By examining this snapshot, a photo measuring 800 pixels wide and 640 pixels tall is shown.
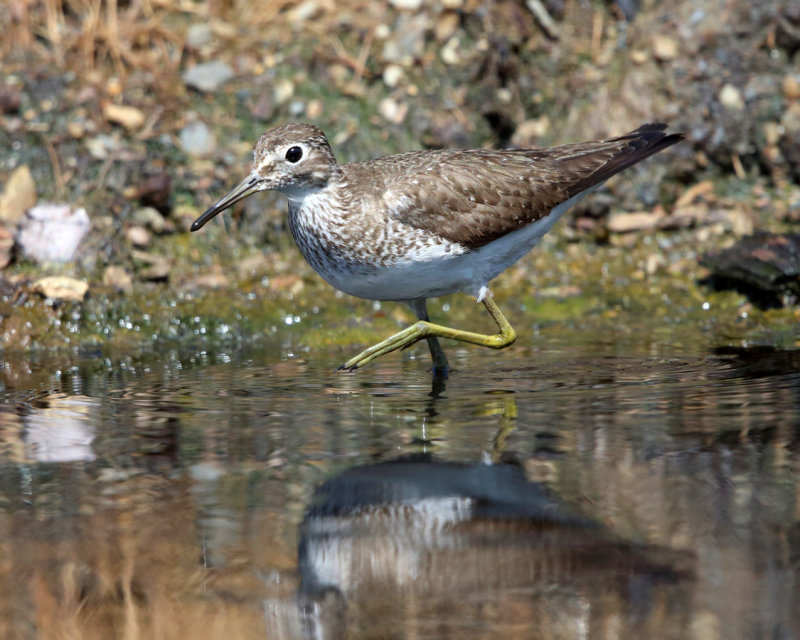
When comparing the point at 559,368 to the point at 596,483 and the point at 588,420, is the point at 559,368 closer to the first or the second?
the point at 588,420

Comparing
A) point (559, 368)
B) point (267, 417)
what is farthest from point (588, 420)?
point (267, 417)

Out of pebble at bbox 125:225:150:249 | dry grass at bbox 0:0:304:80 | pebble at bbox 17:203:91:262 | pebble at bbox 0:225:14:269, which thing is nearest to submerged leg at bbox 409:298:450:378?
pebble at bbox 125:225:150:249

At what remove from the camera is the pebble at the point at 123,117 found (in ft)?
29.2

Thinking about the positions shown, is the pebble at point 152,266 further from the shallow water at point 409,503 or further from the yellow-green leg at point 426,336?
the yellow-green leg at point 426,336

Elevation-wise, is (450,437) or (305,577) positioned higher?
(450,437)

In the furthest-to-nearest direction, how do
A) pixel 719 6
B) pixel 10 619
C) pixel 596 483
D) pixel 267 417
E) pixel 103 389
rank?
pixel 719 6, pixel 103 389, pixel 267 417, pixel 596 483, pixel 10 619

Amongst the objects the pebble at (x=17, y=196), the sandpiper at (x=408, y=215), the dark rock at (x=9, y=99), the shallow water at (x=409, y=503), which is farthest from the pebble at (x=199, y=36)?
the shallow water at (x=409, y=503)

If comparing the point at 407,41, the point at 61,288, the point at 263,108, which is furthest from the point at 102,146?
the point at 407,41

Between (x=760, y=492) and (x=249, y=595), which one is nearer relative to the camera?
(x=249, y=595)

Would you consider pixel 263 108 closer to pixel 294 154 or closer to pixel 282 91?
pixel 282 91

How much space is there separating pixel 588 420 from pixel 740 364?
146 cm

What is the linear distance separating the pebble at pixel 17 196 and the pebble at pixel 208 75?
166 cm

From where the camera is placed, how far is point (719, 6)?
30.9 feet

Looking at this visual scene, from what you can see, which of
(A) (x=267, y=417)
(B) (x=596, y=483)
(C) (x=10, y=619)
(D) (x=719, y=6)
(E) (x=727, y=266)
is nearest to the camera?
(C) (x=10, y=619)
